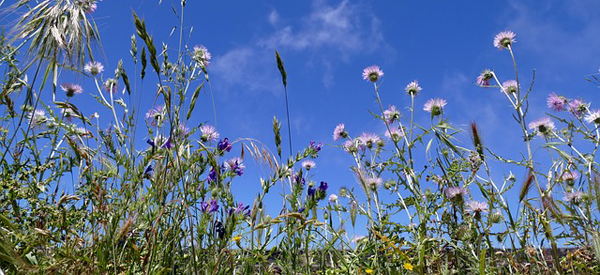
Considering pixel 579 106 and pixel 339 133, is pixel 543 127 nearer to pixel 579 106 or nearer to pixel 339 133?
pixel 579 106

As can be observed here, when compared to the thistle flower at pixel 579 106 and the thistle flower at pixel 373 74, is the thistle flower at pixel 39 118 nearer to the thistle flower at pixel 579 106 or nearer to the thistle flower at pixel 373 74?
the thistle flower at pixel 373 74

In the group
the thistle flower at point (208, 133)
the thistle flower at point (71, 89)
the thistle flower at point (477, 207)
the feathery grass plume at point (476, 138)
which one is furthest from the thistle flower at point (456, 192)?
the thistle flower at point (71, 89)

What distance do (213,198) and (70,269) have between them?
23.8 inches

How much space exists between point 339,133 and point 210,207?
212cm

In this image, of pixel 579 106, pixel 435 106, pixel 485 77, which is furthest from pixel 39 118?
pixel 579 106

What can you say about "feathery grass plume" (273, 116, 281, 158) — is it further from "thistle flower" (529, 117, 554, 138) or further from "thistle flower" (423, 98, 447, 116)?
"thistle flower" (529, 117, 554, 138)

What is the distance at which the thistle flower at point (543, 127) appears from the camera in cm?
331

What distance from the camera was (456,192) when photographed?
6.62 ft

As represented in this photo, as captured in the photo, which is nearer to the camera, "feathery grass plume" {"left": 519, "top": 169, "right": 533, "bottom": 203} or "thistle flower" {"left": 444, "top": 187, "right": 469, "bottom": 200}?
"feathery grass plume" {"left": 519, "top": 169, "right": 533, "bottom": 203}

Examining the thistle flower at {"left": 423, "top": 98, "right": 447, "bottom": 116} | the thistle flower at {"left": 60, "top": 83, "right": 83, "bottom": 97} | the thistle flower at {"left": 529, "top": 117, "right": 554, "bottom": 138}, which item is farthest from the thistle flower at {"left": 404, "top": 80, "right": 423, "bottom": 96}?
the thistle flower at {"left": 60, "top": 83, "right": 83, "bottom": 97}

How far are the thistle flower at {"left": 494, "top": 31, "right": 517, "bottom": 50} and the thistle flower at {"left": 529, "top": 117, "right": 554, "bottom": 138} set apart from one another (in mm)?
623

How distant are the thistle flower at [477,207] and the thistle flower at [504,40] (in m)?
1.87

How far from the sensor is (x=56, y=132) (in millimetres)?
2447

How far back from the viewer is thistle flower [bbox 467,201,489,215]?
200 centimetres
